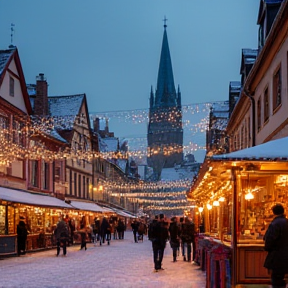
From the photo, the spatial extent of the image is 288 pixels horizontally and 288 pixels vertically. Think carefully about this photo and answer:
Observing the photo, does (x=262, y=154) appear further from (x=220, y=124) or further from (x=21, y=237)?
(x=220, y=124)

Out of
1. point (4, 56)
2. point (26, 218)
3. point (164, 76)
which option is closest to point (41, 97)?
point (4, 56)

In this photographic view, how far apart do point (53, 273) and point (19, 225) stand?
11125mm

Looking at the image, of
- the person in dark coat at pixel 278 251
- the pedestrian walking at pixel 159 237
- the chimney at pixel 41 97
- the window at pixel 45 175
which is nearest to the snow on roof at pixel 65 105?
the chimney at pixel 41 97

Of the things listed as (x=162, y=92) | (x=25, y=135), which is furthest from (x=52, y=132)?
(x=162, y=92)

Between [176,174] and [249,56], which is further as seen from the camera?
[176,174]

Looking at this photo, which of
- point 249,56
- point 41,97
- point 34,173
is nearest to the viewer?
point 249,56

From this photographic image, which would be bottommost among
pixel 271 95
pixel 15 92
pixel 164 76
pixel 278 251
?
pixel 278 251

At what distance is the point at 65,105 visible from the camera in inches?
1901

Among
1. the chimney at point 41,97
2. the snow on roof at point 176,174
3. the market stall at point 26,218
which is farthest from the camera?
the snow on roof at point 176,174

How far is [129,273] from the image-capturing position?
18.3 m

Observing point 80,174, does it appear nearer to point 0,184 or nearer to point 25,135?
point 25,135

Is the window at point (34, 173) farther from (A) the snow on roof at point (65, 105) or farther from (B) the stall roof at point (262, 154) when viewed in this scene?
(B) the stall roof at point (262, 154)

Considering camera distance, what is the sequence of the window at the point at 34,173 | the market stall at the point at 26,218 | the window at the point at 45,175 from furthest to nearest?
the window at the point at 45,175 < the window at the point at 34,173 < the market stall at the point at 26,218

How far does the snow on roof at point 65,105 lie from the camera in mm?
47306
